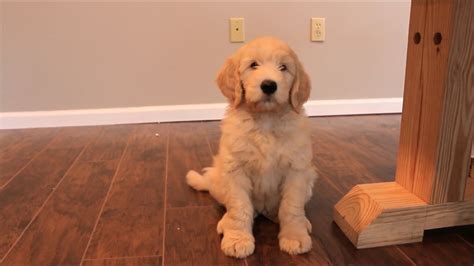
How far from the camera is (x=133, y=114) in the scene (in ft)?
9.35

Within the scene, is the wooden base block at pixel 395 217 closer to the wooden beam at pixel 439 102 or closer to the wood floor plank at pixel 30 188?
the wooden beam at pixel 439 102

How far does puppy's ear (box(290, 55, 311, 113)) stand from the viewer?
1220 millimetres

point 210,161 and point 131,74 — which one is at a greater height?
point 131,74

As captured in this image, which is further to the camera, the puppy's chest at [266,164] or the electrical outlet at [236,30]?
the electrical outlet at [236,30]

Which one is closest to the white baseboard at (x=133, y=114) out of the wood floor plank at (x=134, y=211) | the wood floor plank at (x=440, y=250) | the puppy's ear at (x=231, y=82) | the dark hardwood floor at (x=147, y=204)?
the dark hardwood floor at (x=147, y=204)

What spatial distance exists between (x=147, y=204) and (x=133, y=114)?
1.48 m

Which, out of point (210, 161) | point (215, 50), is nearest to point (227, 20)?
point (215, 50)

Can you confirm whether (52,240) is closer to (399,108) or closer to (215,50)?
(215,50)

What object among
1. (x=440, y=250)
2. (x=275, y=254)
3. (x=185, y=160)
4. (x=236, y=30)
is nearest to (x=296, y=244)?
(x=275, y=254)

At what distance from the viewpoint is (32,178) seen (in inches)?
69.3

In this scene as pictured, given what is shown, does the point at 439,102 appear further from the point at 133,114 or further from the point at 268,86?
the point at 133,114

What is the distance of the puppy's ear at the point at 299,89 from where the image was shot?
1220mm

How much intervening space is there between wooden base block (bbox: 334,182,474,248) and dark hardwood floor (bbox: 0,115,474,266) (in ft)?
0.10

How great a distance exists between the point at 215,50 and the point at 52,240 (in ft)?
6.19
